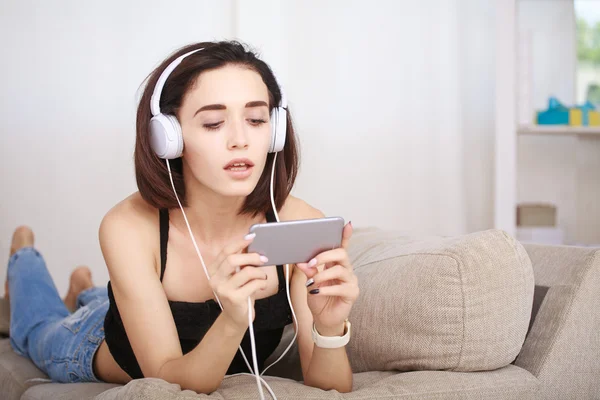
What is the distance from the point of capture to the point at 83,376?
1.79 meters

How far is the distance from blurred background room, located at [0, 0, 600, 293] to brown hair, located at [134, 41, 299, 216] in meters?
2.29

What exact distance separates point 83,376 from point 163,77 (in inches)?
33.7

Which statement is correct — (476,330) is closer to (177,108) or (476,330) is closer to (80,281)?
(177,108)

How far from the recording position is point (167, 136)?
136 centimetres

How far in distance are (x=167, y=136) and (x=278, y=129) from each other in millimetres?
227

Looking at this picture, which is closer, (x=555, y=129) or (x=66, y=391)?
(x=66, y=391)

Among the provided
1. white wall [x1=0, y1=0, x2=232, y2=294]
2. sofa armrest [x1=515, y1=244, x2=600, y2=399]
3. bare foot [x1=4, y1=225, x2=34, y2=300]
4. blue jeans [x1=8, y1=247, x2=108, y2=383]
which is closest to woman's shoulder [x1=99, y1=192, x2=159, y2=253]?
blue jeans [x1=8, y1=247, x2=108, y2=383]

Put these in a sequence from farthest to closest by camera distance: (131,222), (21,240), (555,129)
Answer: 1. (555,129)
2. (21,240)
3. (131,222)

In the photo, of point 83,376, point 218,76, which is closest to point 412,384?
point 218,76

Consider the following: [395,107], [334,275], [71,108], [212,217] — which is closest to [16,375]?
[212,217]

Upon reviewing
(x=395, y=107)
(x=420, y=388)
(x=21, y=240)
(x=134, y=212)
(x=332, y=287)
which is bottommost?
(x=420, y=388)

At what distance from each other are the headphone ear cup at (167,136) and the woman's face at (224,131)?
0.02m

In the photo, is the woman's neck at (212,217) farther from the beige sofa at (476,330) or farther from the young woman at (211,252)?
the beige sofa at (476,330)

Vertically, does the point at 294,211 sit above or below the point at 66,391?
above
